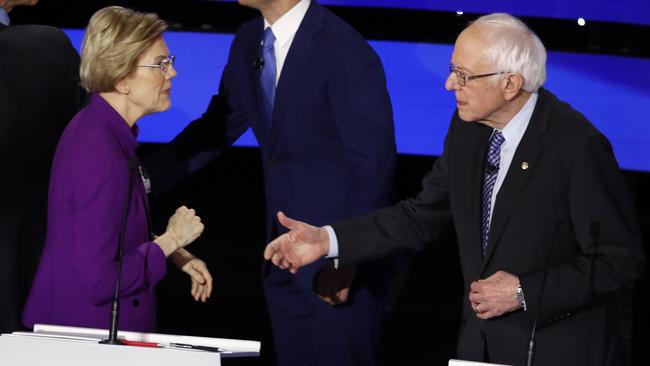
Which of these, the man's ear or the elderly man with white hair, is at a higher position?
the man's ear

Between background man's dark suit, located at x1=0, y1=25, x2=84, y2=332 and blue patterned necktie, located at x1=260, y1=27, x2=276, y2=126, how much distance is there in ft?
2.37

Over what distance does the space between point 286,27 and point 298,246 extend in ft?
2.87

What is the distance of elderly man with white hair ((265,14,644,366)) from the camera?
280 cm

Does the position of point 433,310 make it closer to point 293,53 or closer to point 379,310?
point 379,310

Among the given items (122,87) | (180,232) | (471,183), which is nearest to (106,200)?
(180,232)

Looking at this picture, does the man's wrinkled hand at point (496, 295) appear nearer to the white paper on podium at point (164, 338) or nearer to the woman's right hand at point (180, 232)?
the white paper on podium at point (164, 338)

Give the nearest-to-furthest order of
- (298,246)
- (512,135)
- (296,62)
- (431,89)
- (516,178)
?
1. (516,178)
2. (512,135)
3. (298,246)
4. (296,62)
5. (431,89)

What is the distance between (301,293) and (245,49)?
0.92m

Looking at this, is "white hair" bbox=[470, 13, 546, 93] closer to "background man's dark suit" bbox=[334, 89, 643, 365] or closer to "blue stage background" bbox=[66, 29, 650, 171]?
"background man's dark suit" bbox=[334, 89, 643, 365]

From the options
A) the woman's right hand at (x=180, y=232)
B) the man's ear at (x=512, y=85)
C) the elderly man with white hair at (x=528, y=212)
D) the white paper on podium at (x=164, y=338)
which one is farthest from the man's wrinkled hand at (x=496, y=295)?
the woman's right hand at (x=180, y=232)

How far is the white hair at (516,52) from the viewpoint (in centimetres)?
301

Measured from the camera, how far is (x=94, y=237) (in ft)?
9.37

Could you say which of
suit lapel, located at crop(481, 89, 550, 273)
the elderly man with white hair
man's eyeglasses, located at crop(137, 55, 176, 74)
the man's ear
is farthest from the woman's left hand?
the man's ear

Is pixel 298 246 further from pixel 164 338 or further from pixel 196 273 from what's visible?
pixel 164 338
